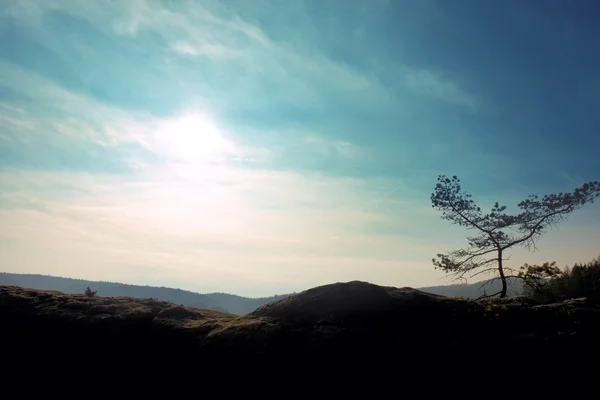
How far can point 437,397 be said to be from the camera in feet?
30.9

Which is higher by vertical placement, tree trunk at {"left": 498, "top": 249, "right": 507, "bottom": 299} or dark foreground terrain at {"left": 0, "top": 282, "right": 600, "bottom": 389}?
tree trunk at {"left": 498, "top": 249, "right": 507, "bottom": 299}

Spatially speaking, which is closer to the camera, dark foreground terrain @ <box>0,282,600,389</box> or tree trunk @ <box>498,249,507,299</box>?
dark foreground terrain @ <box>0,282,600,389</box>

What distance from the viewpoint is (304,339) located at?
35.2 ft

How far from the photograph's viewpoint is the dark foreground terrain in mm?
9859

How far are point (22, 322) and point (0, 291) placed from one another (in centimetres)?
224

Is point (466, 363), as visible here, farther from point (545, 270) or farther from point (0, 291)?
point (0, 291)

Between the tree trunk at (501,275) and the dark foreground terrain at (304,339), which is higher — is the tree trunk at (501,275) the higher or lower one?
the higher one

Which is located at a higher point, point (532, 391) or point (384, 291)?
point (384, 291)

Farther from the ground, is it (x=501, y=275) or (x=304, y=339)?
(x=501, y=275)

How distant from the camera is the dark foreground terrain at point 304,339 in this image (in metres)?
9.86

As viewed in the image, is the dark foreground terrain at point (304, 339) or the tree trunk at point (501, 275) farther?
the tree trunk at point (501, 275)

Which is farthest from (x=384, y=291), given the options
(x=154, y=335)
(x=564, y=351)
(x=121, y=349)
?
(x=121, y=349)

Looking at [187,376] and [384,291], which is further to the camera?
[384,291]

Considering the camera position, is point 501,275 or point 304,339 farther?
point 501,275
